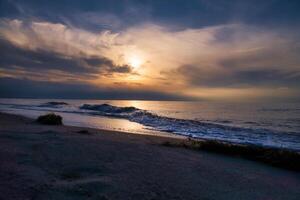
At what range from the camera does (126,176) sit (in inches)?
157

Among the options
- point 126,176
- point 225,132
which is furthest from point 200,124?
point 126,176

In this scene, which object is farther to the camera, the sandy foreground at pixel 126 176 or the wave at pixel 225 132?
the wave at pixel 225 132

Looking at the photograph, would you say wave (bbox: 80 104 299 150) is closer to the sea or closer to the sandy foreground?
the sea

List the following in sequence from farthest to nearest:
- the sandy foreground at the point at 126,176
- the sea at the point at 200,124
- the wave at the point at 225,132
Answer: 1. the sea at the point at 200,124
2. the wave at the point at 225,132
3. the sandy foreground at the point at 126,176

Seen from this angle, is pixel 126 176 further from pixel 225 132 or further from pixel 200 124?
pixel 200 124

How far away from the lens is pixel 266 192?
3758mm

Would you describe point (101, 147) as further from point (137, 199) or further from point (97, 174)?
point (137, 199)

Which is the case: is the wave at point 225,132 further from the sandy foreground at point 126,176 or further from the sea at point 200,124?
the sandy foreground at point 126,176

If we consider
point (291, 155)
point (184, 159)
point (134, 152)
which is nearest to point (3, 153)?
point (134, 152)

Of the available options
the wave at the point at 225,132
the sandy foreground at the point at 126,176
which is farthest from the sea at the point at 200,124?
the sandy foreground at the point at 126,176

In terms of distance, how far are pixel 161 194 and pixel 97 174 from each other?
1335 mm

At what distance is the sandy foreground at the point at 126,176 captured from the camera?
3299mm

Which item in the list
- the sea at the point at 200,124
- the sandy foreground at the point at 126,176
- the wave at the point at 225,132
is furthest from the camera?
the sea at the point at 200,124

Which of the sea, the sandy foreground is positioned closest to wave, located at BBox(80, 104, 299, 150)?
the sea
